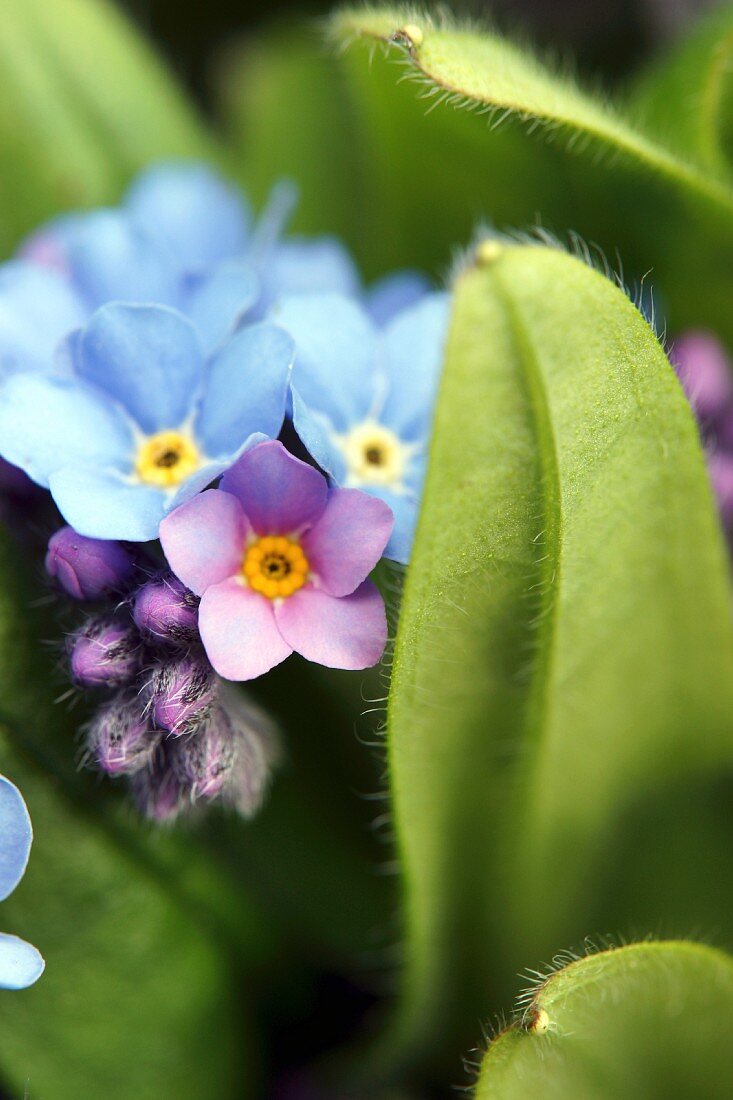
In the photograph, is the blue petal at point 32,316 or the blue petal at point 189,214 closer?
the blue petal at point 32,316

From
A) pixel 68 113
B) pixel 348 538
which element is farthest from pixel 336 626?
pixel 68 113

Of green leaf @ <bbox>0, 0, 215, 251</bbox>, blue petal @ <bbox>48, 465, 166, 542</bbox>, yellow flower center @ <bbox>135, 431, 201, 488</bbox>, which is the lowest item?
yellow flower center @ <bbox>135, 431, 201, 488</bbox>

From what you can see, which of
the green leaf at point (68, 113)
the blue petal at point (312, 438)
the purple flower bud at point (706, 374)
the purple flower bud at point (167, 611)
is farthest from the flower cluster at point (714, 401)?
the green leaf at point (68, 113)

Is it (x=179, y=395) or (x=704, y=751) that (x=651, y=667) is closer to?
(x=704, y=751)

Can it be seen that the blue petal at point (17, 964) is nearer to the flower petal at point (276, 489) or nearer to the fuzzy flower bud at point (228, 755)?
the fuzzy flower bud at point (228, 755)

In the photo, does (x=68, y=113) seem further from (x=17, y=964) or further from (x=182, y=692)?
(x=17, y=964)

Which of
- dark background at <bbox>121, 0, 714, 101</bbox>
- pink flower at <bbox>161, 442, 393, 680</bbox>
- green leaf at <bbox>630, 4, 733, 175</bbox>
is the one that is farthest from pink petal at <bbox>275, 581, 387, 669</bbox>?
dark background at <bbox>121, 0, 714, 101</bbox>

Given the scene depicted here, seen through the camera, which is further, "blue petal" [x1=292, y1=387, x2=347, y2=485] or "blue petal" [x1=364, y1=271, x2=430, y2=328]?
"blue petal" [x1=364, y1=271, x2=430, y2=328]

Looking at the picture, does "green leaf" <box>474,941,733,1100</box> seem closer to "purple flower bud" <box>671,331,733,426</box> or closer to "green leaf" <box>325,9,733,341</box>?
"purple flower bud" <box>671,331,733,426</box>
